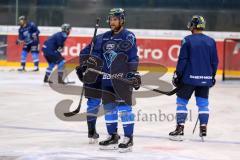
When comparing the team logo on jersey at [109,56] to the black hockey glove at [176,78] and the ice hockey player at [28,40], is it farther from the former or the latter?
the ice hockey player at [28,40]

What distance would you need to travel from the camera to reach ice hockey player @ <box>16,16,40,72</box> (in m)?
18.1

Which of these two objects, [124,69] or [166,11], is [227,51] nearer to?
[166,11]

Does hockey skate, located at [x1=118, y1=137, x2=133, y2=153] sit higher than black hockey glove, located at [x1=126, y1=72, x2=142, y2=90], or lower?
lower

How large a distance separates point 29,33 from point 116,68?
1134cm

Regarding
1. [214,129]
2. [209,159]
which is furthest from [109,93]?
[214,129]

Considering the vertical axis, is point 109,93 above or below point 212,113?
above

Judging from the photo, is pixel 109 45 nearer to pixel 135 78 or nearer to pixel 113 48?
pixel 113 48

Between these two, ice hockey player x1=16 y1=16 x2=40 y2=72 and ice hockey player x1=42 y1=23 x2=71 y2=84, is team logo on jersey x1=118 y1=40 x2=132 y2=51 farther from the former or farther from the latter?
ice hockey player x1=16 y1=16 x2=40 y2=72

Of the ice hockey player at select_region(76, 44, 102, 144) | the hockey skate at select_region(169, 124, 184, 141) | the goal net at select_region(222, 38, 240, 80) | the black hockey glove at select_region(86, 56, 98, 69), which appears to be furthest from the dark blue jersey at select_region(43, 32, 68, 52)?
the black hockey glove at select_region(86, 56, 98, 69)

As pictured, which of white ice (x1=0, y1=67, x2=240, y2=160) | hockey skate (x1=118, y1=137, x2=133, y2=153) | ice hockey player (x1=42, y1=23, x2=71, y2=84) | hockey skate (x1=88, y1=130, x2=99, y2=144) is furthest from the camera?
ice hockey player (x1=42, y1=23, x2=71, y2=84)

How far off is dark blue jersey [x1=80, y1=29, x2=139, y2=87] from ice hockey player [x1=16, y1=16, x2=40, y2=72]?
11.0m

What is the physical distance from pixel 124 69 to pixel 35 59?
11.2 m

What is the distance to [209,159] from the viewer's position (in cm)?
674

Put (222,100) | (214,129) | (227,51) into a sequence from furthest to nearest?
(227,51)
(222,100)
(214,129)
